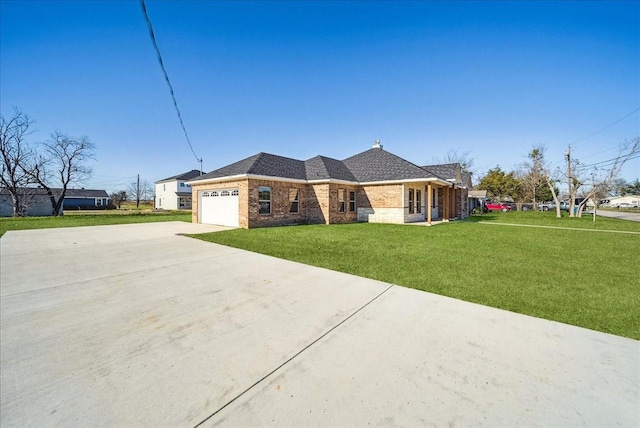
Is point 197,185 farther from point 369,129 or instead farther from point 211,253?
point 369,129

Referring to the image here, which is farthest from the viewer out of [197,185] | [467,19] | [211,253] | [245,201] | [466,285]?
[197,185]

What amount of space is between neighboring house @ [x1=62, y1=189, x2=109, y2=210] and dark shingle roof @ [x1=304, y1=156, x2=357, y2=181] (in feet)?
157

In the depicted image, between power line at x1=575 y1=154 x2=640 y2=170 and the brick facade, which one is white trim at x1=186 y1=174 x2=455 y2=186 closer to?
the brick facade

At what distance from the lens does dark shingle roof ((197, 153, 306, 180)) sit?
14805mm

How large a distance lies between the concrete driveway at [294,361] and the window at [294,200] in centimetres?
1195

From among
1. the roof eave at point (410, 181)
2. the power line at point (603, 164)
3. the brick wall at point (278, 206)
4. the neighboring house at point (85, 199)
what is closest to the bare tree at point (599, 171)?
the power line at point (603, 164)

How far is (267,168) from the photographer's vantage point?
15.5 m

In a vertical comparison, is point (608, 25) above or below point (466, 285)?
above

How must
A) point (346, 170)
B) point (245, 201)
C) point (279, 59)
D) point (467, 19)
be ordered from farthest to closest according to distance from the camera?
1. point (346, 170)
2. point (245, 201)
3. point (279, 59)
4. point (467, 19)

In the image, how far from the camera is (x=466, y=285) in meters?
4.88

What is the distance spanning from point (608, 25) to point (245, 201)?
62.9ft

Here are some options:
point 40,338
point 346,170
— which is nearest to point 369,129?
point 346,170

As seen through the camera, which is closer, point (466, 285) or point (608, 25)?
point (466, 285)

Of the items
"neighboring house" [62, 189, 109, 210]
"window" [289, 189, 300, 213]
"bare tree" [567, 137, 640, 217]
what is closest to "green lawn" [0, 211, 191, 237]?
"window" [289, 189, 300, 213]
